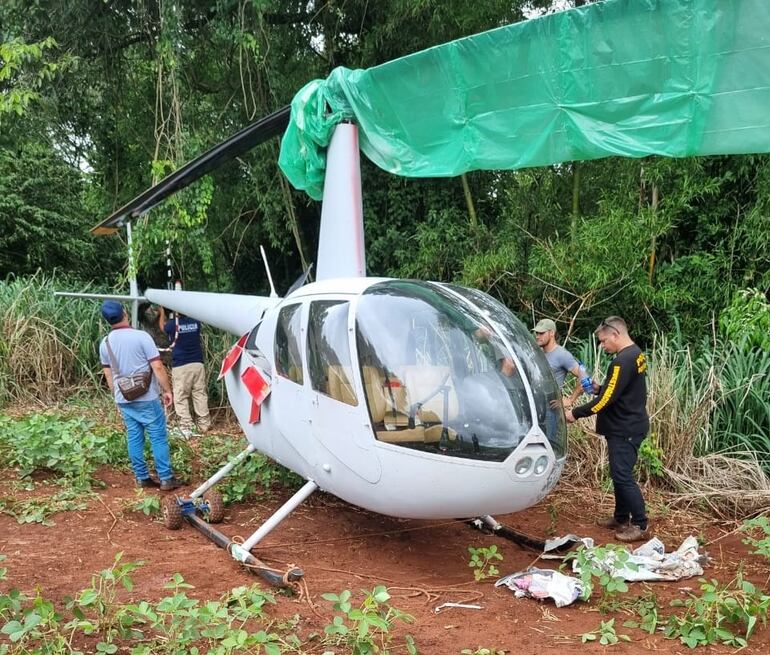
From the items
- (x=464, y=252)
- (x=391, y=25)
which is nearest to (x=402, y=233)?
(x=464, y=252)

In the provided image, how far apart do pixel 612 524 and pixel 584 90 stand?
3257mm

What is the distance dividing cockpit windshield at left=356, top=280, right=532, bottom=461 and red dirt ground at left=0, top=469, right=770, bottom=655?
0.89 metres

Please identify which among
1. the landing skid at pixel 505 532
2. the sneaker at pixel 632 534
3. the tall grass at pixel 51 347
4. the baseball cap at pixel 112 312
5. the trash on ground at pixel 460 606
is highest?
the baseball cap at pixel 112 312

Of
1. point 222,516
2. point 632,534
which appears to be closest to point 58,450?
point 222,516

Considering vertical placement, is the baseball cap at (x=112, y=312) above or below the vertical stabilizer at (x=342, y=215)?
below

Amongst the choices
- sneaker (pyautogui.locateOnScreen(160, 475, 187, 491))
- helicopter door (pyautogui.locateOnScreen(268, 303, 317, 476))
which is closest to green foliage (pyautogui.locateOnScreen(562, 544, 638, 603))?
helicopter door (pyautogui.locateOnScreen(268, 303, 317, 476))

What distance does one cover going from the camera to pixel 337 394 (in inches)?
163

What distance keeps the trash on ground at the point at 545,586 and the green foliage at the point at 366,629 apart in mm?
871

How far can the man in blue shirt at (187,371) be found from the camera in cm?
861

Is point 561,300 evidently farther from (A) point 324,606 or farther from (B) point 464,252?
(A) point 324,606

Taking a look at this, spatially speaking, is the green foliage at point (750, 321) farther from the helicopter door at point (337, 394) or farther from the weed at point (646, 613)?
the helicopter door at point (337, 394)

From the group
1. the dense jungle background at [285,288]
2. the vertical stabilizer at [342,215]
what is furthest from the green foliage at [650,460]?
the vertical stabilizer at [342,215]

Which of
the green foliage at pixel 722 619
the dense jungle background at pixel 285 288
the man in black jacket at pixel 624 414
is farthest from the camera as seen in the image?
the man in black jacket at pixel 624 414

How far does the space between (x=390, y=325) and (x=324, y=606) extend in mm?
1564
